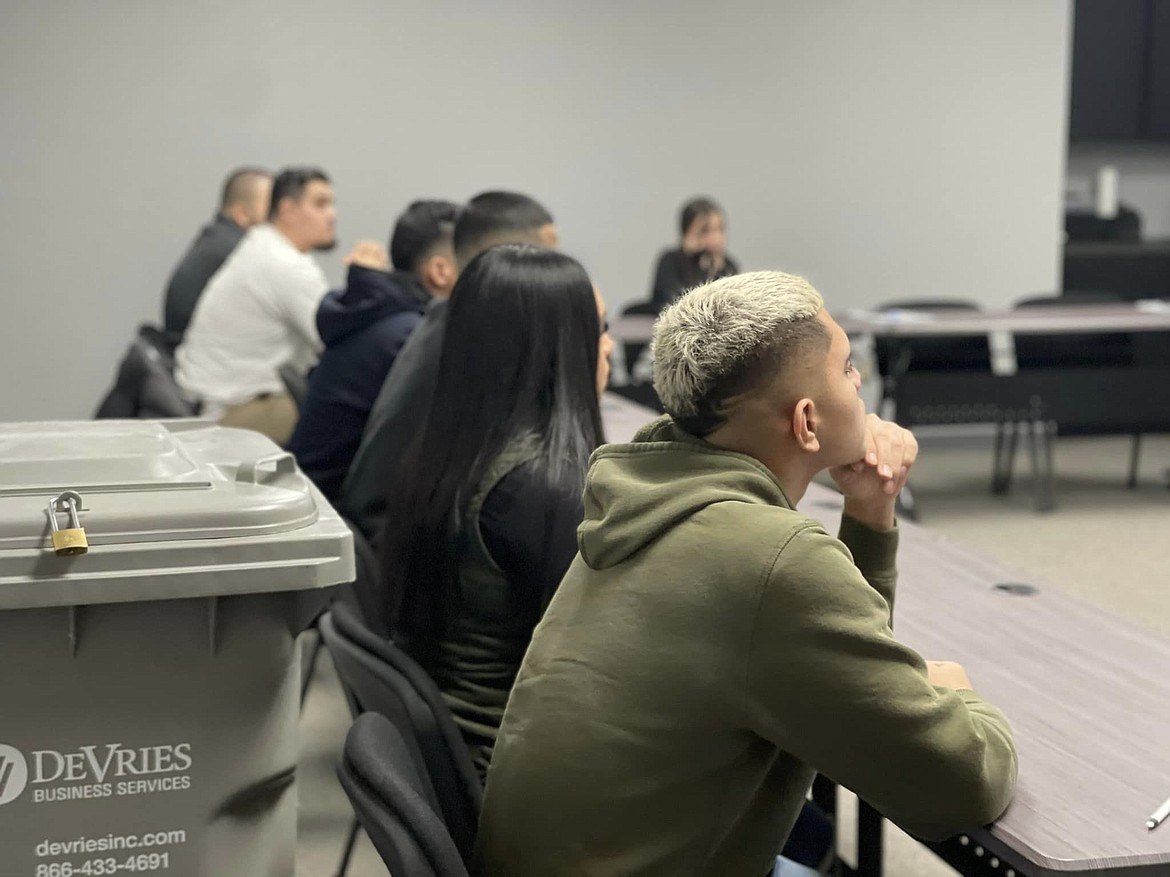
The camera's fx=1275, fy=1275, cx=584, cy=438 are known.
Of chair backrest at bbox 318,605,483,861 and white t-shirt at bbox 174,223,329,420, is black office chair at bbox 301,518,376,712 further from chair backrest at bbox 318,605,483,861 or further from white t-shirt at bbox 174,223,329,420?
white t-shirt at bbox 174,223,329,420

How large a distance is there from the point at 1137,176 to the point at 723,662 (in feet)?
26.8

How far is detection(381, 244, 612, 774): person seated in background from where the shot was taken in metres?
1.64

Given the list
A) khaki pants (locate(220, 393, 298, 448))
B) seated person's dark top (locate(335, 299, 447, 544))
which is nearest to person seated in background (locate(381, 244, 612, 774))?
seated person's dark top (locate(335, 299, 447, 544))

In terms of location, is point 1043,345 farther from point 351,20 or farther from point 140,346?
point 140,346

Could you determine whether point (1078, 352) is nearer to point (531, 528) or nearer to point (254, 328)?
point (254, 328)

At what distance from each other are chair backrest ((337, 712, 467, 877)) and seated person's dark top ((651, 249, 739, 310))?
4.80 m

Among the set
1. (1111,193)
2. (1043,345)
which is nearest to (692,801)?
(1043,345)

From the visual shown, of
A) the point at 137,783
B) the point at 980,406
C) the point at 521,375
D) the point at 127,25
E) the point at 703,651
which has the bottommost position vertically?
the point at 980,406

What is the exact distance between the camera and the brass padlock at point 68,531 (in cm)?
132

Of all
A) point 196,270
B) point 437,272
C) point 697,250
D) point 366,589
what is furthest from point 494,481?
point 697,250

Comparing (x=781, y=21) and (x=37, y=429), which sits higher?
(x=781, y=21)

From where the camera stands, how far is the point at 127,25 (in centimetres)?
583

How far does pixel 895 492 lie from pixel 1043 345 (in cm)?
473

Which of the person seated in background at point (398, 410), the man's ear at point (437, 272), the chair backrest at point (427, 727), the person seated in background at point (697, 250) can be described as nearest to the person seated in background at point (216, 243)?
the person seated in background at point (697, 250)
